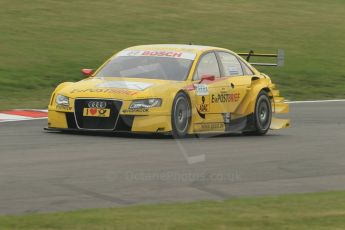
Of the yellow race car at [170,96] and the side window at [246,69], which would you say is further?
the side window at [246,69]

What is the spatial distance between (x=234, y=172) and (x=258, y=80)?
4.91 meters

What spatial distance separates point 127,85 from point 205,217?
235 inches

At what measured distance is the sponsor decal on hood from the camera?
12.7 metres

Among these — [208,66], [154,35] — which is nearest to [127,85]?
[208,66]

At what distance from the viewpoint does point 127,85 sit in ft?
41.9

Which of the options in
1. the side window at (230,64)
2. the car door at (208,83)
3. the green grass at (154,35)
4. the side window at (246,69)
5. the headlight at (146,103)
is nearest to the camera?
the headlight at (146,103)

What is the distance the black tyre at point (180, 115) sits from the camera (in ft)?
41.3

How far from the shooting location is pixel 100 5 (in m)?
30.7

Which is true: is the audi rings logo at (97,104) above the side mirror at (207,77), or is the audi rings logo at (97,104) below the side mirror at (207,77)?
below

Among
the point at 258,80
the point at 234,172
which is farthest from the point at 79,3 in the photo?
the point at 234,172

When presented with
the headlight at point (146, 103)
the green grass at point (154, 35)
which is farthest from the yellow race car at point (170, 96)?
the green grass at point (154, 35)

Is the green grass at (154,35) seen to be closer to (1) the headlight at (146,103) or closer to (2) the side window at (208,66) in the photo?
(2) the side window at (208,66)

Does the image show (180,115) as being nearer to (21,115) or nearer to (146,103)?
(146,103)

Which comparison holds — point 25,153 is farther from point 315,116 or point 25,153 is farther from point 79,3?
point 79,3
